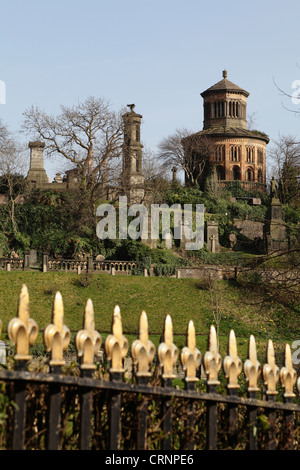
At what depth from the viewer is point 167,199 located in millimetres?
56688

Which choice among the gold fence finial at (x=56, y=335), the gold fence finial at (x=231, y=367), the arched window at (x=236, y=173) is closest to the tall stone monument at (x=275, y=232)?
the arched window at (x=236, y=173)

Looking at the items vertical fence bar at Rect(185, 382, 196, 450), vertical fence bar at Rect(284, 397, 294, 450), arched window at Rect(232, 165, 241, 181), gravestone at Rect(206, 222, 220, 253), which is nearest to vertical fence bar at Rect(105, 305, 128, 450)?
vertical fence bar at Rect(185, 382, 196, 450)

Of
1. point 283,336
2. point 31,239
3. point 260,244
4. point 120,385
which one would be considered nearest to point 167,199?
point 260,244

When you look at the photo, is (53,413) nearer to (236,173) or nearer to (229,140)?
(236,173)

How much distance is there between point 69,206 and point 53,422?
4300 cm

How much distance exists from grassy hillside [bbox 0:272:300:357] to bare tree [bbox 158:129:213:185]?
35.6 metres

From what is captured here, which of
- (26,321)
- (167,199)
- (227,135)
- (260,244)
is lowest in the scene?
(26,321)

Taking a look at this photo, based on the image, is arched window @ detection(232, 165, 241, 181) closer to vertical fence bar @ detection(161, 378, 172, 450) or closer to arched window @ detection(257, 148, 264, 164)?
arched window @ detection(257, 148, 264, 164)

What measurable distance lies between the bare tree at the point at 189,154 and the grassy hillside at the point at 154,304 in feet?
117

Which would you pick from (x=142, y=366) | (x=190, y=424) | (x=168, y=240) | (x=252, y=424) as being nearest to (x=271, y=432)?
(x=252, y=424)

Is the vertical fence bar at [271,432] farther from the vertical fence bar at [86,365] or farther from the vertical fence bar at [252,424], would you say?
the vertical fence bar at [86,365]

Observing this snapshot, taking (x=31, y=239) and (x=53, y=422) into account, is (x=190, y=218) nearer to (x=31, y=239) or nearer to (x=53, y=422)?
(x=31, y=239)

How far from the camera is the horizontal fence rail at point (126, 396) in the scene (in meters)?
3.72

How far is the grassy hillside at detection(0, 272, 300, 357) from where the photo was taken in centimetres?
2977
